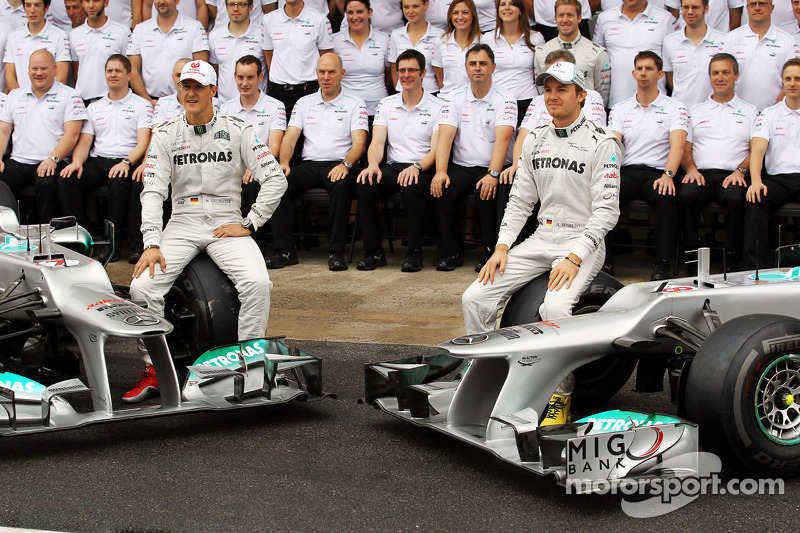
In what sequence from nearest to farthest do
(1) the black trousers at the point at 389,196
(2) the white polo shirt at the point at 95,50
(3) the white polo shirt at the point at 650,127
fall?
(3) the white polo shirt at the point at 650,127 < (1) the black trousers at the point at 389,196 < (2) the white polo shirt at the point at 95,50

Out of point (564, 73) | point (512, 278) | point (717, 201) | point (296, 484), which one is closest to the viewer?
point (296, 484)

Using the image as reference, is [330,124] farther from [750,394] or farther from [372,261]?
[750,394]

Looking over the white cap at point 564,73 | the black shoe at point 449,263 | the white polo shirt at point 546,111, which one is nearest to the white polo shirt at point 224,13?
the white polo shirt at point 546,111

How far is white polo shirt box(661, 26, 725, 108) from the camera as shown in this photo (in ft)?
29.9

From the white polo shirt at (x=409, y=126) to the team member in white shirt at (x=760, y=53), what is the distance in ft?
9.27

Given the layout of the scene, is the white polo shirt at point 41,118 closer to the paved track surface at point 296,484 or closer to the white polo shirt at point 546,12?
the white polo shirt at point 546,12

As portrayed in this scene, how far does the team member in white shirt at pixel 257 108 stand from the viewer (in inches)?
383

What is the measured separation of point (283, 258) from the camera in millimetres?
9492

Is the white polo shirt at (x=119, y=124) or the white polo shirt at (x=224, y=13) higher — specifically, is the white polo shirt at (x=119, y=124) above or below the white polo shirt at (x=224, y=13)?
below

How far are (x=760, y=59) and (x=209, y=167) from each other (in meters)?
5.44

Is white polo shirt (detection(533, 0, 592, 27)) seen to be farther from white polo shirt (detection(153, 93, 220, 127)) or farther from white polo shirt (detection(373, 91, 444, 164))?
white polo shirt (detection(153, 93, 220, 127))

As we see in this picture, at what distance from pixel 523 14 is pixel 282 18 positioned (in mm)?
2581

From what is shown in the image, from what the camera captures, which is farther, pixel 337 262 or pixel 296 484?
pixel 337 262

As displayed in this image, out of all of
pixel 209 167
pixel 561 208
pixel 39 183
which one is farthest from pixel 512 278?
pixel 39 183
